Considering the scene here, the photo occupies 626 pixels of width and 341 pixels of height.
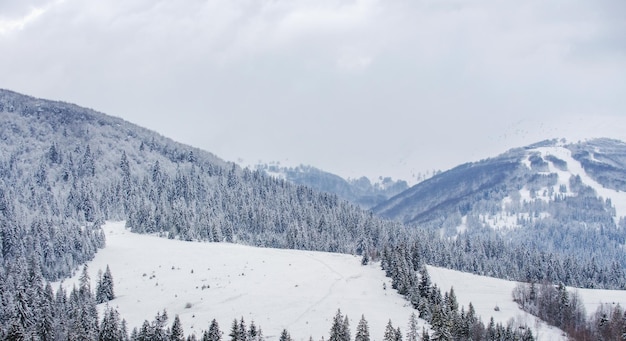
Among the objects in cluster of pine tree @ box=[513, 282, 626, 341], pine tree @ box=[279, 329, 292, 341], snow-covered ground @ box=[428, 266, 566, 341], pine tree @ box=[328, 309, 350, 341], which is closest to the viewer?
pine tree @ box=[279, 329, 292, 341]

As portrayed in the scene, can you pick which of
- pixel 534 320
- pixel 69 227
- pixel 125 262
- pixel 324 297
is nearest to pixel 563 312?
pixel 534 320

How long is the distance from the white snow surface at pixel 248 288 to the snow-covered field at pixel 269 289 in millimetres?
205

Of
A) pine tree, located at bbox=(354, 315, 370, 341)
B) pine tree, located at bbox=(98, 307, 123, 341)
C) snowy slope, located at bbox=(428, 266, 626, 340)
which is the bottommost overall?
pine tree, located at bbox=(98, 307, 123, 341)

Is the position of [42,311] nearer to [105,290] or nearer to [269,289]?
[105,290]

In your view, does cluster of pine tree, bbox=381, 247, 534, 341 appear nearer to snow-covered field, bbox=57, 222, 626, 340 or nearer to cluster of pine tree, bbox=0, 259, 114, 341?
snow-covered field, bbox=57, 222, 626, 340

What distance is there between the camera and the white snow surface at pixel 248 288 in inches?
4218

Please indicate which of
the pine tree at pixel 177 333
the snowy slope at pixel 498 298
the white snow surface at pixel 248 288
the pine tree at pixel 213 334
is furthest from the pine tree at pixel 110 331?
the snowy slope at pixel 498 298

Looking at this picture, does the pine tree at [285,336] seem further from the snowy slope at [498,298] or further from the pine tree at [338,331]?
the snowy slope at [498,298]

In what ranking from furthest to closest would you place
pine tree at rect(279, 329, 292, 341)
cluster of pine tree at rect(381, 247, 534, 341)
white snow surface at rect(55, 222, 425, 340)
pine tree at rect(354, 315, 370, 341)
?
1. white snow surface at rect(55, 222, 425, 340)
2. cluster of pine tree at rect(381, 247, 534, 341)
3. pine tree at rect(354, 315, 370, 341)
4. pine tree at rect(279, 329, 292, 341)

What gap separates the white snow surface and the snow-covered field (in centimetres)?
21

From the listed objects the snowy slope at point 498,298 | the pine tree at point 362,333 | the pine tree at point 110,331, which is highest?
the snowy slope at point 498,298

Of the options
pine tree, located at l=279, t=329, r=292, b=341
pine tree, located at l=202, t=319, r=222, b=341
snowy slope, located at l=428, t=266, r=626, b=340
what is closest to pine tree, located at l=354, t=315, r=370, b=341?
pine tree, located at l=279, t=329, r=292, b=341

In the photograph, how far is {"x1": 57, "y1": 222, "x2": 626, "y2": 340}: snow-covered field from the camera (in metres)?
108

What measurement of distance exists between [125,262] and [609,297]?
424 ft
